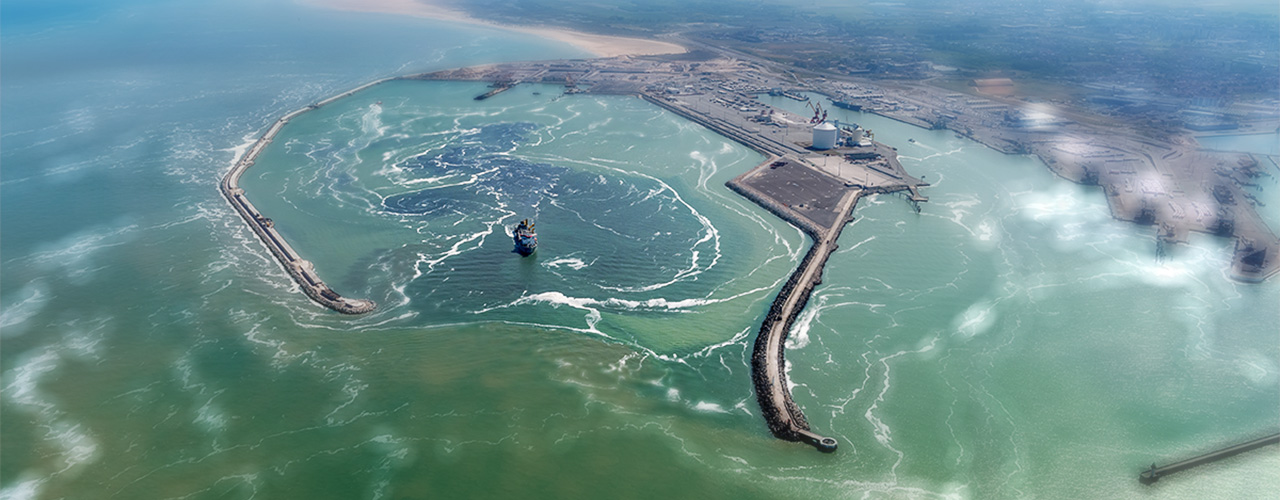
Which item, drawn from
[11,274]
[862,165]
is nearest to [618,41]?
[862,165]

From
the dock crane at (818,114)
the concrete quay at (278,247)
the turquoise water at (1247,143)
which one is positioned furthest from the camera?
the dock crane at (818,114)

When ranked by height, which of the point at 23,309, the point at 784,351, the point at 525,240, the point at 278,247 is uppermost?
the point at 784,351

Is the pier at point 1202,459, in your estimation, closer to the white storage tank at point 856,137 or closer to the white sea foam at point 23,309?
the white storage tank at point 856,137

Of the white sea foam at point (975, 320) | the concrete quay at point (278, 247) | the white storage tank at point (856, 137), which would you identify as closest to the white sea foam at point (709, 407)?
the white sea foam at point (975, 320)

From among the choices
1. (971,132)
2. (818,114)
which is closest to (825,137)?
(818,114)

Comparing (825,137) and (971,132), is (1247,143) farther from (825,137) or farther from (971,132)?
(825,137)
